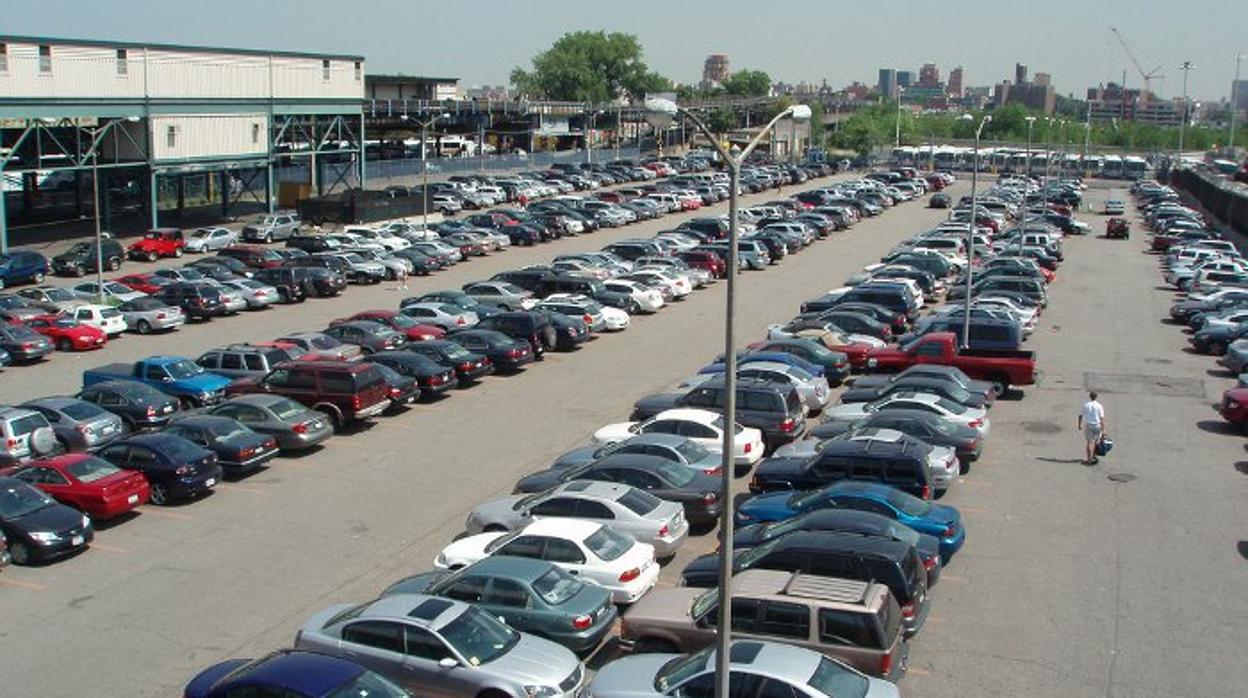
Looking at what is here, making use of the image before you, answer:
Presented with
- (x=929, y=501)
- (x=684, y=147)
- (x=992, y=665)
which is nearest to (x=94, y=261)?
(x=929, y=501)

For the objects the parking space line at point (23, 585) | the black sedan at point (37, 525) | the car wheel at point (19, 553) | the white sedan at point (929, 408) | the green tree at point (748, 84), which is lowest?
the parking space line at point (23, 585)

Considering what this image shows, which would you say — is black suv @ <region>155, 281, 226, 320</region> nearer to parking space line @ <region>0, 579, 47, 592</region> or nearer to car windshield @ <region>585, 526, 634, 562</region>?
parking space line @ <region>0, 579, 47, 592</region>

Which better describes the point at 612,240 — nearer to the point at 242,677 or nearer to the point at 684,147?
the point at 242,677

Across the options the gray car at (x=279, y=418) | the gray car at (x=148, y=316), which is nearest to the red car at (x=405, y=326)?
the gray car at (x=148, y=316)

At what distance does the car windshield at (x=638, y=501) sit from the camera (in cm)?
1780

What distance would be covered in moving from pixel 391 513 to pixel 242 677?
9066 millimetres

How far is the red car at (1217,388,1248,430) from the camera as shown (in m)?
25.4

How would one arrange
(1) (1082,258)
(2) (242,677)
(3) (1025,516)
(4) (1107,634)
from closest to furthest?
(2) (242,677) → (4) (1107,634) → (3) (1025,516) → (1) (1082,258)

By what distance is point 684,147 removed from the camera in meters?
130

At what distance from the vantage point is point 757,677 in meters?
11.6

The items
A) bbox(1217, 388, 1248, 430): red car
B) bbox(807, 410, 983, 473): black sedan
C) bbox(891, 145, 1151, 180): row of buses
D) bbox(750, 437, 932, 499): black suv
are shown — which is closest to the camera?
bbox(750, 437, 932, 499): black suv

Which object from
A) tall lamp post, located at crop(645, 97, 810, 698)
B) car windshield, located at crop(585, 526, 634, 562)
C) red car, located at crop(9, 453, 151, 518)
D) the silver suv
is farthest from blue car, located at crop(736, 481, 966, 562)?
the silver suv

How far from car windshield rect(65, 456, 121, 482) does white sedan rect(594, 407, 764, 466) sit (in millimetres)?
8423

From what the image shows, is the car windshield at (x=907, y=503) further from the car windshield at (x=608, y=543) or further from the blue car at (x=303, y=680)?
the blue car at (x=303, y=680)
